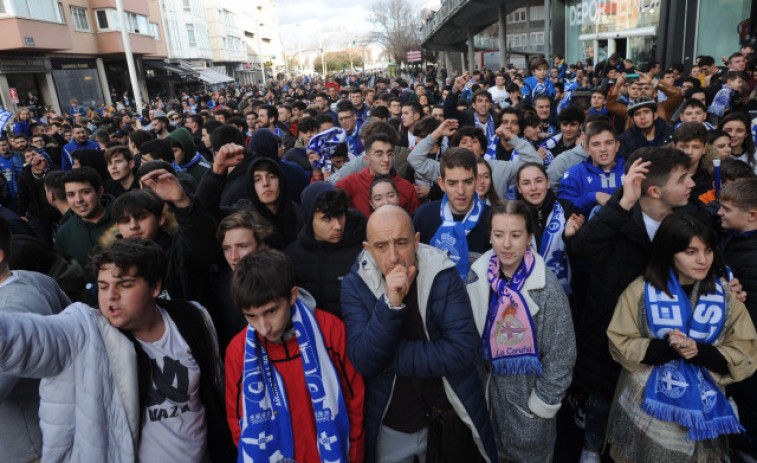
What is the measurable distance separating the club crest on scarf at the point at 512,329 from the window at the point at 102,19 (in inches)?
1400

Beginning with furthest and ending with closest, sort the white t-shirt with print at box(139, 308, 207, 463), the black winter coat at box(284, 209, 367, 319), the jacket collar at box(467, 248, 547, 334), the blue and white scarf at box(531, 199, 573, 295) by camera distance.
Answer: the blue and white scarf at box(531, 199, 573, 295), the black winter coat at box(284, 209, 367, 319), the jacket collar at box(467, 248, 547, 334), the white t-shirt with print at box(139, 308, 207, 463)

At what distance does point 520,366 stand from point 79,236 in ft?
11.4

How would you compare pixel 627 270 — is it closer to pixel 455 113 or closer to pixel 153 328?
pixel 153 328

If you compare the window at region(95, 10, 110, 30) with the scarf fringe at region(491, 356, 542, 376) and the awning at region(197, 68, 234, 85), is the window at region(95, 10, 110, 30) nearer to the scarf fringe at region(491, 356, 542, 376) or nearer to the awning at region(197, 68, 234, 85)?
the awning at region(197, 68, 234, 85)

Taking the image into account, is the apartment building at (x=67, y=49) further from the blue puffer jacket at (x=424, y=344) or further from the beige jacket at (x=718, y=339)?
the beige jacket at (x=718, y=339)

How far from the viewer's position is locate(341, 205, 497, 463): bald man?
6.77 feet

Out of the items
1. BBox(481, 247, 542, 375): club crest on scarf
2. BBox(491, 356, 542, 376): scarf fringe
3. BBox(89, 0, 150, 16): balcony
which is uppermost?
BBox(89, 0, 150, 16): balcony

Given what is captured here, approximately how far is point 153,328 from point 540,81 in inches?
458

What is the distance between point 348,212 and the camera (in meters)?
3.11

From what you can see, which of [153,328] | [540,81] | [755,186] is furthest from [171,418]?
[540,81]

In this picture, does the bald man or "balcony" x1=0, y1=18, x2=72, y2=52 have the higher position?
"balcony" x1=0, y1=18, x2=72, y2=52

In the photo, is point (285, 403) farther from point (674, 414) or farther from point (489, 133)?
point (489, 133)

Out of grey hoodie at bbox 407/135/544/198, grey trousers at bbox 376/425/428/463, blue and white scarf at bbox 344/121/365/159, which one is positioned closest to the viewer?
grey trousers at bbox 376/425/428/463

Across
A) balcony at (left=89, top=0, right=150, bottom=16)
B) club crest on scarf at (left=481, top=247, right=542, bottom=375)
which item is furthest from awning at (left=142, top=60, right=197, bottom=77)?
club crest on scarf at (left=481, top=247, right=542, bottom=375)
